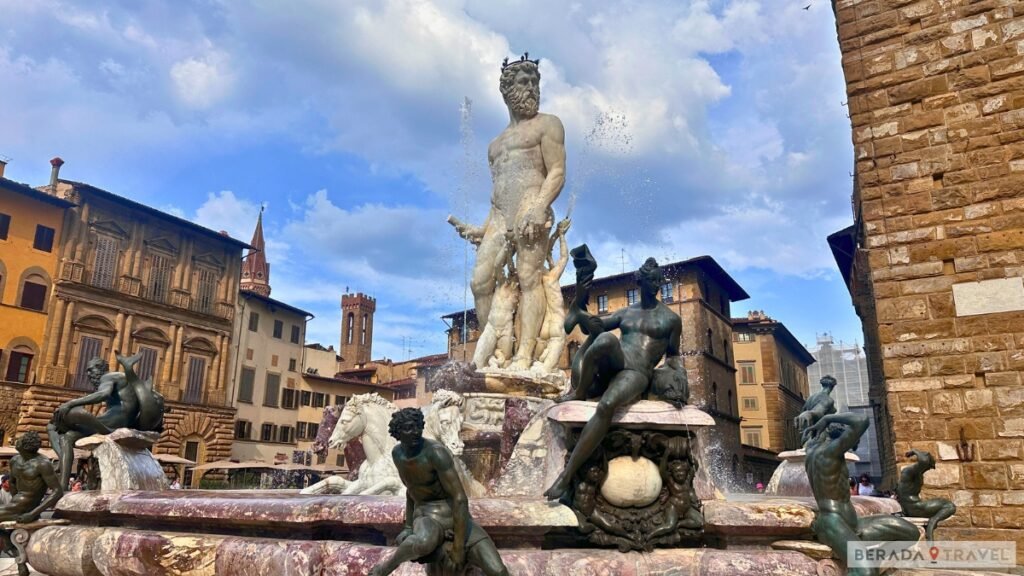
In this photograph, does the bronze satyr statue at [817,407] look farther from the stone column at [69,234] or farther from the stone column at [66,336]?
the stone column at [69,234]

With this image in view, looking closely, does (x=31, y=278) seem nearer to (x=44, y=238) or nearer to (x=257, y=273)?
(x=44, y=238)

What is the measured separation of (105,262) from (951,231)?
3604 centimetres

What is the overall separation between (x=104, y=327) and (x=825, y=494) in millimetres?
36266

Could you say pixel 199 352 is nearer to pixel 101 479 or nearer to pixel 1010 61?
pixel 101 479

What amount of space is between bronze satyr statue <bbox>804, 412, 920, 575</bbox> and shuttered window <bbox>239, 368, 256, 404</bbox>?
130ft

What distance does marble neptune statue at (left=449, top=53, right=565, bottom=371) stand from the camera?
7801mm

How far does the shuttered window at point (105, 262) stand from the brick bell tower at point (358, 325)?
50227 millimetres

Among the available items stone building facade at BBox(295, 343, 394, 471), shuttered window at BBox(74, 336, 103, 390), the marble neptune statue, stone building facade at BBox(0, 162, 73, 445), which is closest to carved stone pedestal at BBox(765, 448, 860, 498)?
the marble neptune statue

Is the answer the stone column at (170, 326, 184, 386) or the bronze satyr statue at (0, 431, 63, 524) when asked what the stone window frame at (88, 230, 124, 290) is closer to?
the stone column at (170, 326, 184, 386)

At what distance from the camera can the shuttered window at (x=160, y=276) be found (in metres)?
35.4

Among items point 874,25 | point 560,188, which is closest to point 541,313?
point 560,188

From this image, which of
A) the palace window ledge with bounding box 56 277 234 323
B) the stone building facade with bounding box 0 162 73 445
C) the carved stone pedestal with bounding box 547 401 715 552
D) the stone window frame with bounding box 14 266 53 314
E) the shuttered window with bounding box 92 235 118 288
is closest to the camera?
the carved stone pedestal with bounding box 547 401 715 552

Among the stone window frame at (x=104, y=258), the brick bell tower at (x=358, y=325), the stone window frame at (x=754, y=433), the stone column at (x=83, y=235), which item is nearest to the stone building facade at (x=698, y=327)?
the stone window frame at (x=754, y=433)

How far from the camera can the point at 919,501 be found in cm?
514
